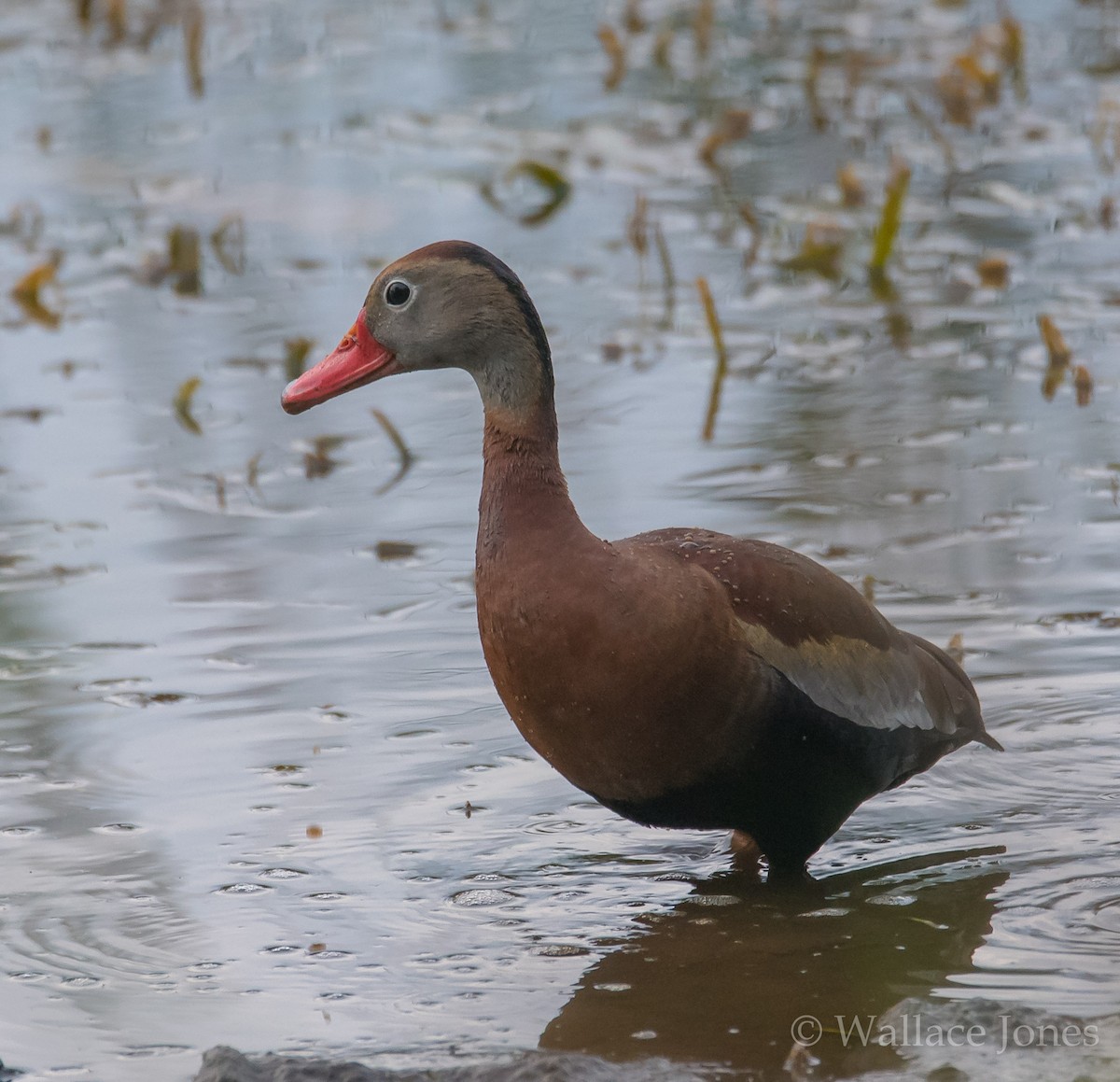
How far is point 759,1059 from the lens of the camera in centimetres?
385

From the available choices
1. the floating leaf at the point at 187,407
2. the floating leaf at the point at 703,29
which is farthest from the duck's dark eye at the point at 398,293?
the floating leaf at the point at 703,29

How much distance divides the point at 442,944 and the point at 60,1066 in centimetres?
84

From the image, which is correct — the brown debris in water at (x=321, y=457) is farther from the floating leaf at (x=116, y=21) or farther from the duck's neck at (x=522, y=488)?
the floating leaf at (x=116, y=21)

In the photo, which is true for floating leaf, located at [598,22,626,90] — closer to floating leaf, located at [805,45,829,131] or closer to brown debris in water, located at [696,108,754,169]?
brown debris in water, located at [696,108,754,169]

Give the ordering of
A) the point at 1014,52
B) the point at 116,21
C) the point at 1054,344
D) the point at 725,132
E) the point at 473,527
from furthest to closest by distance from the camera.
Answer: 1. the point at 116,21
2. the point at 1014,52
3. the point at 725,132
4. the point at 1054,344
5. the point at 473,527

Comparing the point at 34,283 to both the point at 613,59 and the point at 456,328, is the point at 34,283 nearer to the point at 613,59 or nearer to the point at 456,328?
the point at 613,59

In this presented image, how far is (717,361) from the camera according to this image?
8.34m

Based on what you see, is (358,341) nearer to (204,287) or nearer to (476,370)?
(476,370)

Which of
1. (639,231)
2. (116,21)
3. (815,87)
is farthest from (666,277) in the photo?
(116,21)

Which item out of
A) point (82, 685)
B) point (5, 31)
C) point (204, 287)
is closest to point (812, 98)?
point (204, 287)

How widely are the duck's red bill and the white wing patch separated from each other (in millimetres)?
1057

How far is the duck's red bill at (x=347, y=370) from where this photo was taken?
4848 mm

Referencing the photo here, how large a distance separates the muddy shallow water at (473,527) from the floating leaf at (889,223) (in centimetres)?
18

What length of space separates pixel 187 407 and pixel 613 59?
567 cm
